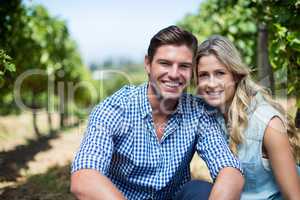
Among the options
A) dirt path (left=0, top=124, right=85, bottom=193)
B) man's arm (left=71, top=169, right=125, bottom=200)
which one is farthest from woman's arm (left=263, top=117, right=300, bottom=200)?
dirt path (left=0, top=124, right=85, bottom=193)

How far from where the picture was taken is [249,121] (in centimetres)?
318

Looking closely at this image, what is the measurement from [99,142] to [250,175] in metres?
1.15

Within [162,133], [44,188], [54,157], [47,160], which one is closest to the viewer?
[162,133]

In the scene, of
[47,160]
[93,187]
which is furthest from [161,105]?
[47,160]

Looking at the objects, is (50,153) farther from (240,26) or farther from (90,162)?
(90,162)

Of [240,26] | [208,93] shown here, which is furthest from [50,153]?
[208,93]

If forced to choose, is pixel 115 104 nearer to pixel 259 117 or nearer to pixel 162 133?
pixel 162 133

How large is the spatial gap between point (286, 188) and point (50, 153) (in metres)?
7.36

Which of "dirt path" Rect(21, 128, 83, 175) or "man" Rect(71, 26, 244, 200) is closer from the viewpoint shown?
"man" Rect(71, 26, 244, 200)

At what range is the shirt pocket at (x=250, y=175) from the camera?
3.21m

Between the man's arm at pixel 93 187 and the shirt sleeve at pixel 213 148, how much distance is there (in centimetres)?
70

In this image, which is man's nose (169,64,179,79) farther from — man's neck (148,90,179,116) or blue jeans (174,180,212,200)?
blue jeans (174,180,212,200)

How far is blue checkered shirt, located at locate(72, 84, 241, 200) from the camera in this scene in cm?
290

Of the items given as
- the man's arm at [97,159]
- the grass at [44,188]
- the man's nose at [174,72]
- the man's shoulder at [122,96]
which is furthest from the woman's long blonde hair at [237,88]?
the grass at [44,188]
